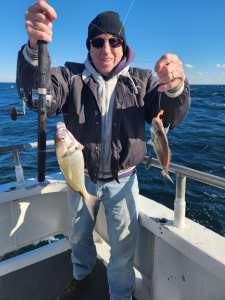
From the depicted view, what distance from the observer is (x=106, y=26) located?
8.23 ft

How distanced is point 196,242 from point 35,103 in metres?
1.66

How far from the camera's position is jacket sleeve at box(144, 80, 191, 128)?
2.38 metres

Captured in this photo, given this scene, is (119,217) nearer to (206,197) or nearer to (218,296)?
(218,296)

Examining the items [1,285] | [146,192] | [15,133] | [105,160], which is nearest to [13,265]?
[1,285]

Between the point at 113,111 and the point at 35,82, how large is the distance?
658mm

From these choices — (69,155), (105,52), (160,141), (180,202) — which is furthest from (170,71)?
(180,202)

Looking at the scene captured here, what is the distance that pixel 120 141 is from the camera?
261cm

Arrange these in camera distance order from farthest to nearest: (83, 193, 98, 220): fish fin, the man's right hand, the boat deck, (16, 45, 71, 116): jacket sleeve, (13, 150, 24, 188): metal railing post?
(13, 150, 24, 188): metal railing post < the boat deck < (83, 193, 98, 220): fish fin < (16, 45, 71, 116): jacket sleeve < the man's right hand

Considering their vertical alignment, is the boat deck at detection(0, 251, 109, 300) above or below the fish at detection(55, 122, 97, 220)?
below

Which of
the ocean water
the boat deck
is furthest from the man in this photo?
the ocean water

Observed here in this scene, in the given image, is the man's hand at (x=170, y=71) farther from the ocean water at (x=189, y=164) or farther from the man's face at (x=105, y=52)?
the ocean water at (x=189, y=164)

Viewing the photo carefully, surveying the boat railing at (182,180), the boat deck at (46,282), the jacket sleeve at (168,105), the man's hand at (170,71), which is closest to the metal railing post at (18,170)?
the boat railing at (182,180)

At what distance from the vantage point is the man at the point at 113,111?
8.29ft

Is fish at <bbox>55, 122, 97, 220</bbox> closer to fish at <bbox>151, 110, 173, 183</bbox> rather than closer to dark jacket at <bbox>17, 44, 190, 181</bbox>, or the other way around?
dark jacket at <bbox>17, 44, 190, 181</bbox>
